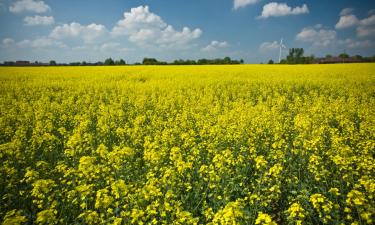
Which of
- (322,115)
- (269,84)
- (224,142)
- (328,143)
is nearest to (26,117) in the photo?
(224,142)

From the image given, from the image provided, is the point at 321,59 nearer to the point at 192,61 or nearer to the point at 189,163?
the point at 192,61

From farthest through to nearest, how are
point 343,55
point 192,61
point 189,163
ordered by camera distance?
point 343,55
point 192,61
point 189,163

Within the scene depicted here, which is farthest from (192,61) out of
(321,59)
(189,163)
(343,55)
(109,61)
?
(189,163)

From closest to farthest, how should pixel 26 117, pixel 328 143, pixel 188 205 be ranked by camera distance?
pixel 188 205
pixel 328 143
pixel 26 117

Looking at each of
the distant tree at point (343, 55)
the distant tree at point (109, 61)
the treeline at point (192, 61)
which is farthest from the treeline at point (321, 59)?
the distant tree at point (109, 61)

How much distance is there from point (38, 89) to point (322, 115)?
17.0 m

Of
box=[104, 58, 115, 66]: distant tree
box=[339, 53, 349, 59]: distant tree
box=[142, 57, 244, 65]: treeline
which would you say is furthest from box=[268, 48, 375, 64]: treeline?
box=[104, 58, 115, 66]: distant tree

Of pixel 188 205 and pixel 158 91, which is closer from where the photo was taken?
pixel 188 205

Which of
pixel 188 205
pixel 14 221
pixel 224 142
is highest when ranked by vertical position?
pixel 14 221

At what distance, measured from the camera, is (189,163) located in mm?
4242

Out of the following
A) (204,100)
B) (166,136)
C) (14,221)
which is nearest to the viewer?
(14,221)

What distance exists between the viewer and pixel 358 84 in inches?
727

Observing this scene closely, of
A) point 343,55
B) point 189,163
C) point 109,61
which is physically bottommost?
point 189,163

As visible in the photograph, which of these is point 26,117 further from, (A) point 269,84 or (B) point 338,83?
(B) point 338,83
